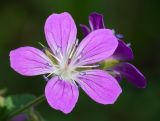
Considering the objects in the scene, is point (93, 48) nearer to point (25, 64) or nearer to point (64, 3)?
point (25, 64)

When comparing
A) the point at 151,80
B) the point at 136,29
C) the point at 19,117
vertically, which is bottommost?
the point at 151,80

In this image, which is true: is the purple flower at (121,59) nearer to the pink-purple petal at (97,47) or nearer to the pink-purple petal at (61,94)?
the pink-purple petal at (97,47)

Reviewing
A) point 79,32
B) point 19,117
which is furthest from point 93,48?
point 79,32

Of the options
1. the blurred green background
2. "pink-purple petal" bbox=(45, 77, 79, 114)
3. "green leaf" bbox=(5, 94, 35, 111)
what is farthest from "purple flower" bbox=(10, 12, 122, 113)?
the blurred green background

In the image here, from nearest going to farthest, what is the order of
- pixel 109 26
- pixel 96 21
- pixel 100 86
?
pixel 100 86 < pixel 96 21 < pixel 109 26

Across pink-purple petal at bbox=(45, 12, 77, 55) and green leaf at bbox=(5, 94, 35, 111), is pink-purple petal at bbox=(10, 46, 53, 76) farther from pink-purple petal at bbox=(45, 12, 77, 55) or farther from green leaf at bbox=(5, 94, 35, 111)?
green leaf at bbox=(5, 94, 35, 111)

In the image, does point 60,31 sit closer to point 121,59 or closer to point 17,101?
point 121,59

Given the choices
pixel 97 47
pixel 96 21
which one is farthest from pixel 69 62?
pixel 96 21
